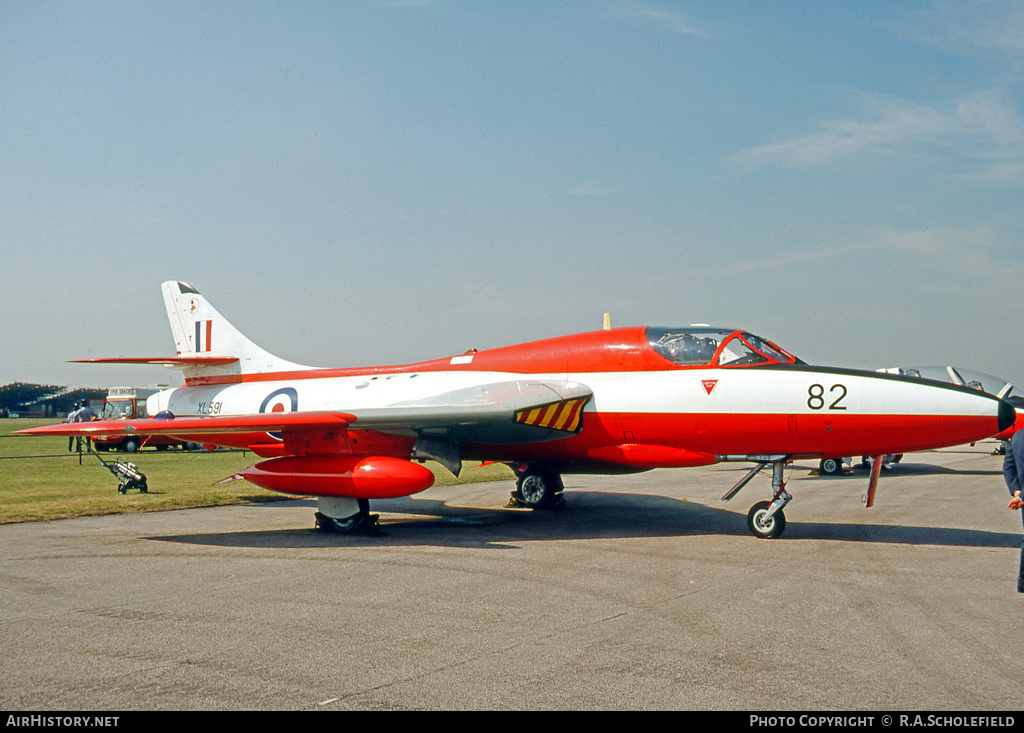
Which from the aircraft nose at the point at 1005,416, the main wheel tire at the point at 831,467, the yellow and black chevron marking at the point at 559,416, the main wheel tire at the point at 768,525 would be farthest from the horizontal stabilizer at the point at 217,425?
the main wheel tire at the point at 831,467

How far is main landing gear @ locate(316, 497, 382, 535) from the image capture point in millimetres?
10844

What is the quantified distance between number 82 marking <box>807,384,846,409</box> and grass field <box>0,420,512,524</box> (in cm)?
1034

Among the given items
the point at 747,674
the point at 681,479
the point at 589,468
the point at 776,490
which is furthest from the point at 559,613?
the point at 681,479

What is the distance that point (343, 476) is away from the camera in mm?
10539

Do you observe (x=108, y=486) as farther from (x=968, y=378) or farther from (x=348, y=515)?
(x=968, y=378)

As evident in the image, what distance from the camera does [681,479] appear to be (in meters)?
19.5

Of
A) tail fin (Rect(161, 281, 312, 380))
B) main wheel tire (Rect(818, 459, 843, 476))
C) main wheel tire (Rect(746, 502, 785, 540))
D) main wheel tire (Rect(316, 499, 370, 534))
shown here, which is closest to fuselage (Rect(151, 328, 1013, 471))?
main wheel tire (Rect(746, 502, 785, 540))

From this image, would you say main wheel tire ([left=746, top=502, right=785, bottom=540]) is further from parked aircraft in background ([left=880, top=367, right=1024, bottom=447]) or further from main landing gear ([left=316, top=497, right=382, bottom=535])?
parked aircraft in background ([left=880, top=367, right=1024, bottom=447])

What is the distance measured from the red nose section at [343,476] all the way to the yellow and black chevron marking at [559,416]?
1599 millimetres

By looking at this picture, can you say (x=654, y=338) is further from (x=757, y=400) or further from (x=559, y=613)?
(x=559, y=613)

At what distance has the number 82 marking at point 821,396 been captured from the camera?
9797 mm

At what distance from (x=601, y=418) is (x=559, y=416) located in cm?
62

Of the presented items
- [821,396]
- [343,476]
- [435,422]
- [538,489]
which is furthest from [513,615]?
[538,489]

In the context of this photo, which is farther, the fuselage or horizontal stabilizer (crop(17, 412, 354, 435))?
horizontal stabilizer (crop(17, 412, 354, 435))
